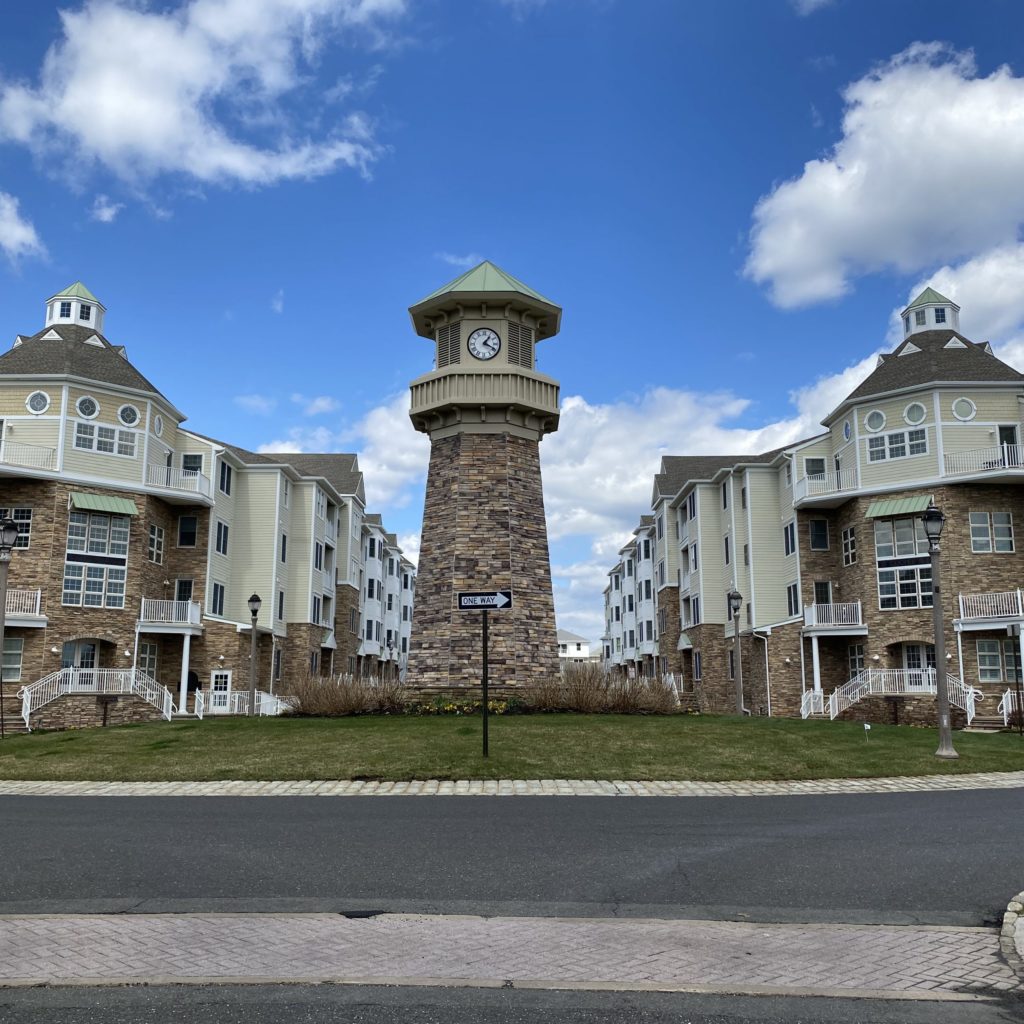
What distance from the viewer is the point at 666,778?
1516 cm

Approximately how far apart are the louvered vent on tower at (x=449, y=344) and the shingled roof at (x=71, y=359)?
1198 cm

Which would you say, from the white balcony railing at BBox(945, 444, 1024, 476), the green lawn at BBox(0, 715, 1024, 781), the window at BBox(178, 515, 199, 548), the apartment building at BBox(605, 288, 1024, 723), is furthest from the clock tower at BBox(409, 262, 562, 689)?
the white balcony railing at BBox(945, 444, 1024, 476)

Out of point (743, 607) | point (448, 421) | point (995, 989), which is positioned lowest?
point (995, 989)

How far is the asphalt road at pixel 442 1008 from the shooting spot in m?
4.61

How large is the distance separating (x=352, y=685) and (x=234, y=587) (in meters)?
15.6

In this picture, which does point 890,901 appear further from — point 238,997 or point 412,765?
point 412,765

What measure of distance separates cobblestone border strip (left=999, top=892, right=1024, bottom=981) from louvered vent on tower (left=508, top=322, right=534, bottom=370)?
26482mm

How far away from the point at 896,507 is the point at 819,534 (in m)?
4.87

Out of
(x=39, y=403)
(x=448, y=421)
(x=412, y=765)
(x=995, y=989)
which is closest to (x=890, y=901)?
(x=995, y=989)

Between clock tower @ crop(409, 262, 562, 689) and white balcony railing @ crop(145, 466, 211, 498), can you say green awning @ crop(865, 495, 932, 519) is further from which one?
white balcony railing @ crop(145, 466, 211, 498)

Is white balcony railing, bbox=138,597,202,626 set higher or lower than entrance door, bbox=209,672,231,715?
higher

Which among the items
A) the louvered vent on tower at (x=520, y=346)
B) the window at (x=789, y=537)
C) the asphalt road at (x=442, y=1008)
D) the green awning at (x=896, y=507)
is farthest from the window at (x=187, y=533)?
the asphalt road at (x=442, y=1008)

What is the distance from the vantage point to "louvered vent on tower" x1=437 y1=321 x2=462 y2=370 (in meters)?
32.2

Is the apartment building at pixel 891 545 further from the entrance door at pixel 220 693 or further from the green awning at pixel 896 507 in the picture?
the entrance door at pixel 220 693
